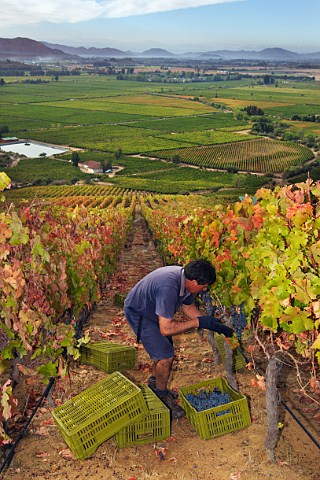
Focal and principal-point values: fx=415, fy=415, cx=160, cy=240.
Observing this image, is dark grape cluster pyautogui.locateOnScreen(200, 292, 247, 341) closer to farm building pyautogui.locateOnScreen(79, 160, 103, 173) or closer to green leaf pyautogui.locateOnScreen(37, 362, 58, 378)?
green leaf pyautogui.locateOnScreen(37, 362, 58, 378)

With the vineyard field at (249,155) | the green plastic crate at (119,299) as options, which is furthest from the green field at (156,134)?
the green plastic crate at (119,299)

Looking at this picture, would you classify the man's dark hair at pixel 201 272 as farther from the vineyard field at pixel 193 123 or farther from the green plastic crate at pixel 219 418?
the vineyard field at pixel 193 123

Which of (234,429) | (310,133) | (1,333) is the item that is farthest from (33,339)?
(310,133)

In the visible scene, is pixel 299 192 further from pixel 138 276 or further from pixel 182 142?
pixel 182 142

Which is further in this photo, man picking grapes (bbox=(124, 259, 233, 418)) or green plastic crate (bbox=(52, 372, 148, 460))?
man picking grapes (bbox=(124, 259, 233, 418))

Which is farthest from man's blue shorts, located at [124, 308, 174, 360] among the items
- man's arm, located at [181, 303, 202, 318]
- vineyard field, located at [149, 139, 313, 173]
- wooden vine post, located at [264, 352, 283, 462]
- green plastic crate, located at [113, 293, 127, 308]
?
vineyard field, located at [149, 139, 313, 173]

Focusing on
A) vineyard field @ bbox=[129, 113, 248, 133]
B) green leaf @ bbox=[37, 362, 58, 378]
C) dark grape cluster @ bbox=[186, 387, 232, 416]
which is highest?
green leaf @ bbox=[37, 362, 58, 378]

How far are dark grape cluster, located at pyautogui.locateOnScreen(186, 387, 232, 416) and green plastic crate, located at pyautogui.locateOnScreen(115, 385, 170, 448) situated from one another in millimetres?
519

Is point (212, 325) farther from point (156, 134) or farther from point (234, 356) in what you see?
point (156, 134)

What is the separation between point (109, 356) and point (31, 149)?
366 ft

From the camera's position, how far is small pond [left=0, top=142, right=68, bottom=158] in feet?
345

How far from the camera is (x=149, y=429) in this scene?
496cm

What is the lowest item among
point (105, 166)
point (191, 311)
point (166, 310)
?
point (105, 166)

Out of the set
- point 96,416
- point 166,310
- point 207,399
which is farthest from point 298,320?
point 96,416
